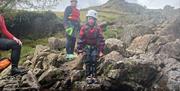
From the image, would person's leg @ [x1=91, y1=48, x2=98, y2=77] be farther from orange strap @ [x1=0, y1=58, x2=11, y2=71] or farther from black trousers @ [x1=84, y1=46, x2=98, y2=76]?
orange strap @ [x1=0, y1=58, x2=11, y2=71]

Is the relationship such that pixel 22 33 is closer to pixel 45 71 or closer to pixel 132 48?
pixel 132 48

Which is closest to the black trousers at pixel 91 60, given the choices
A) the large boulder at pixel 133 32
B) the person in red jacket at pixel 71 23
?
the person in red jacket at pixel 71 23

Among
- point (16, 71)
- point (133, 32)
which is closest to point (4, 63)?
point (16, 71)

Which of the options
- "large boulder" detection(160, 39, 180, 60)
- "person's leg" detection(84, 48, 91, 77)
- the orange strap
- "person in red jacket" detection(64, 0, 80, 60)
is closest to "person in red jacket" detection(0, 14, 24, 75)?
the orange strap

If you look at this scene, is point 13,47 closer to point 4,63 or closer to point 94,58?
point 4,63

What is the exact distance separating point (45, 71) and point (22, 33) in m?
19.6

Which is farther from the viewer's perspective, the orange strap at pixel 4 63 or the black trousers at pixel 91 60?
the black trousers at pixel 91 60

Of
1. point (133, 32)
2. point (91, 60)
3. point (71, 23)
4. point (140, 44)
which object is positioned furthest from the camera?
Result: point (133, 32)

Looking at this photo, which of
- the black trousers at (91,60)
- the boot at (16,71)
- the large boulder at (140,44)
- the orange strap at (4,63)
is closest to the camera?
the orange strap at (4,63)

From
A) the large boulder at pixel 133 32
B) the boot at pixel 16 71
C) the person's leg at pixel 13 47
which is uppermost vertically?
the person's leg at pixel 13 47

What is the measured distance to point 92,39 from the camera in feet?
75.3

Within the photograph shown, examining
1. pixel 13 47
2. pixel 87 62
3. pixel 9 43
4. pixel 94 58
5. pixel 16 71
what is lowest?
pixel 87 62

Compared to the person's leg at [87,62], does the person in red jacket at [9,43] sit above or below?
above

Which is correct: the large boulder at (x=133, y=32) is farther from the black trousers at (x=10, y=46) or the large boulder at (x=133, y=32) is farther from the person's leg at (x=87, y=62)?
the black trousers at (x=10, y=46)
